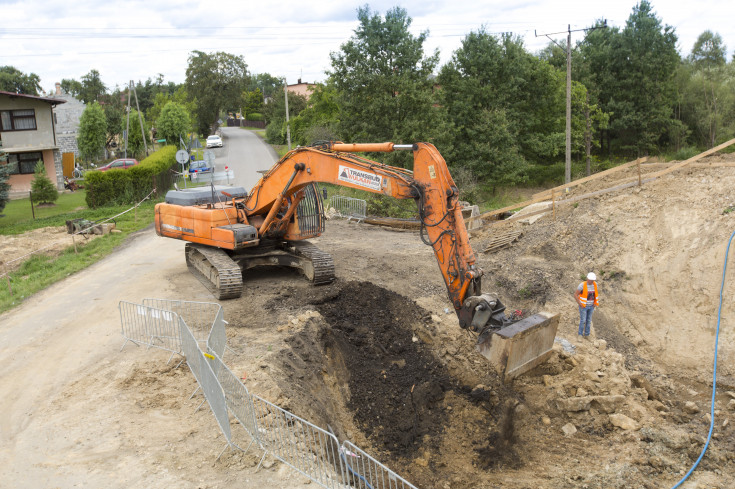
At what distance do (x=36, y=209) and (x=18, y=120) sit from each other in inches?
334

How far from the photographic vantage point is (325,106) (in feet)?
142

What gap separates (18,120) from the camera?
3244 centimetres

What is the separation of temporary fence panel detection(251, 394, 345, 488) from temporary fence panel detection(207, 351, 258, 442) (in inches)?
7.5

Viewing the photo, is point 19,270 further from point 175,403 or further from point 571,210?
point 571,210

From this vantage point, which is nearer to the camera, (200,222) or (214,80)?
(200,222)

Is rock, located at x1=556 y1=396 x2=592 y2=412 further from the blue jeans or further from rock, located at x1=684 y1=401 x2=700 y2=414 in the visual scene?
the blue jeans

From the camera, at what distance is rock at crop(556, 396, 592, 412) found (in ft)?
28.3

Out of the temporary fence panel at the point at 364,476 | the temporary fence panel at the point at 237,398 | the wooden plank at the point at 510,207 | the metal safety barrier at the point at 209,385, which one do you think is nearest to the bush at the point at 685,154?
the wooden plank at the point at 510,207

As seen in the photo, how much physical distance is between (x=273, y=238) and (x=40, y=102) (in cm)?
2627

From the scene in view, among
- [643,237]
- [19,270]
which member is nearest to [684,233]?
[643,237]

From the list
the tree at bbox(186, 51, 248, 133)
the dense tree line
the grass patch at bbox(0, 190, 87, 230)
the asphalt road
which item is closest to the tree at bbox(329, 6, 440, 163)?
the dense tree line

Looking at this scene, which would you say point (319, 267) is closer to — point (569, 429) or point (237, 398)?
point (237, 398)

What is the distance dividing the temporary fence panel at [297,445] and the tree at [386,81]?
1011 inches

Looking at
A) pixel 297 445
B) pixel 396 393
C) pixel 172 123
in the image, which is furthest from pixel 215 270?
pixel 172 123
